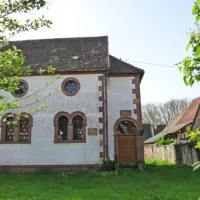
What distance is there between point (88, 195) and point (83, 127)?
7.56 metres

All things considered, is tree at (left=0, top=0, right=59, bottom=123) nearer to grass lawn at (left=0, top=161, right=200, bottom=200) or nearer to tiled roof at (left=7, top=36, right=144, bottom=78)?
grass lawn at (left=0, top=161, right=200, bottom=200)

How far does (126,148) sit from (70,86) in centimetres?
A: 552

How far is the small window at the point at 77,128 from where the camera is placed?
16.0 metres

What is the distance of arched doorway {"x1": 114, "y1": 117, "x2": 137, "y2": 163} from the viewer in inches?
625

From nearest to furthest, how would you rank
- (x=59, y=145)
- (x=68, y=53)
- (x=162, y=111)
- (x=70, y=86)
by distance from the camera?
(x=59, y=145) < (x=70, y=86) < (x=68, y=53) < (x=162, y=111)

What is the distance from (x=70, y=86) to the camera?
1697 cm

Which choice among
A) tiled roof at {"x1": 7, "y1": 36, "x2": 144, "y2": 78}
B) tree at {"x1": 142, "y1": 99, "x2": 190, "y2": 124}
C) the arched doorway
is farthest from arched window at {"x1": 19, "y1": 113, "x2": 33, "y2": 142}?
tree at {"x1": 142, "y1": 99, "x2": 190, "y2": 124}

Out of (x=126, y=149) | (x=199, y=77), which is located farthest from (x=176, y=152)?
(x=199, y=77)

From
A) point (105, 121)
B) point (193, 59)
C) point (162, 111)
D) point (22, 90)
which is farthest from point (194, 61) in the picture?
point (162, 111)

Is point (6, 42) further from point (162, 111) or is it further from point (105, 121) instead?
point (162, 111)

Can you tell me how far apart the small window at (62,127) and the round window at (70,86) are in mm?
1741

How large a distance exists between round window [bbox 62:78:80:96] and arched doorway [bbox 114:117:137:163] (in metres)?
3.54

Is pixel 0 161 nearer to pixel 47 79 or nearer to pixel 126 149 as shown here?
pixel 47 79

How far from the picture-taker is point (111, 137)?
52.3 feet
